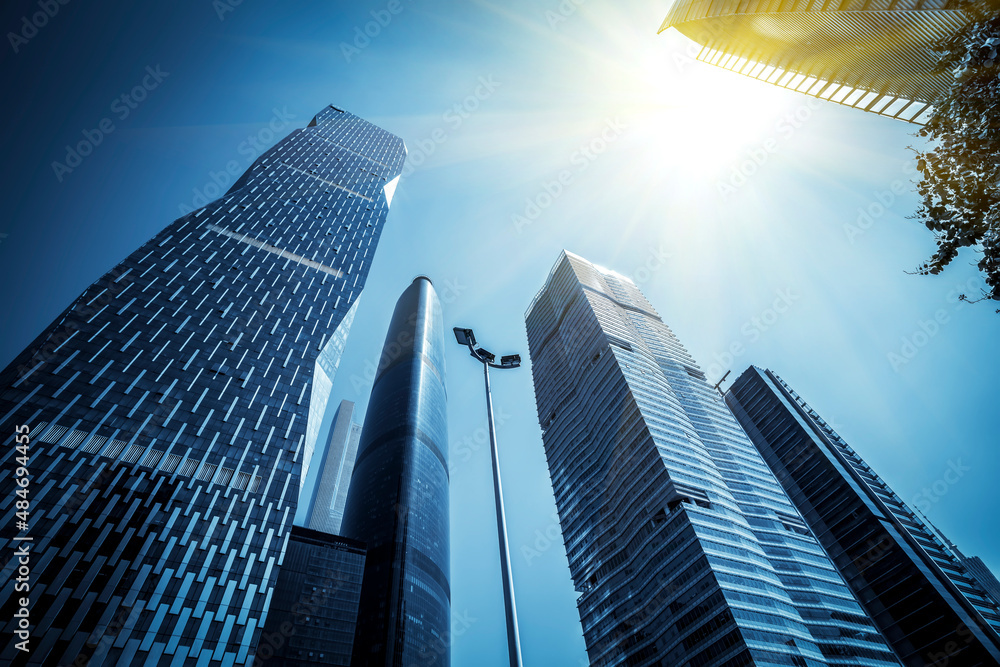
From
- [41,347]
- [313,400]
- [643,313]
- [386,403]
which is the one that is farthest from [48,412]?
[643,313]

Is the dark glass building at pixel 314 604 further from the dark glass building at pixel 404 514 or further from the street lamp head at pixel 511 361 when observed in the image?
the street lamp head at pixel 511 361

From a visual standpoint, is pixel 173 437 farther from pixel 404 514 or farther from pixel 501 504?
pixel 404 514

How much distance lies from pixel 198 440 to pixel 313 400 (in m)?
21.2

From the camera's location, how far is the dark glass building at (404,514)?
333 feet

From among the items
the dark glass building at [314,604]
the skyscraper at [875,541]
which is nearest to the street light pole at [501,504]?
the dark glass building at [314,604]

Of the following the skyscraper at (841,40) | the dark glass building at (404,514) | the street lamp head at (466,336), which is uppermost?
the dark glass building at (404,514)

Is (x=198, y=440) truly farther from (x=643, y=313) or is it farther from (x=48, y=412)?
(x=643, y=313)

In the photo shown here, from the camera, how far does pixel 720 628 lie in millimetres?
52250

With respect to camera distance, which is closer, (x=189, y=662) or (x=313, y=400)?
(x=189, y=662)

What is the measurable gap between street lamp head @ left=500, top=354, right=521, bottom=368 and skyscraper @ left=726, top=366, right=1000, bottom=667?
90.7m

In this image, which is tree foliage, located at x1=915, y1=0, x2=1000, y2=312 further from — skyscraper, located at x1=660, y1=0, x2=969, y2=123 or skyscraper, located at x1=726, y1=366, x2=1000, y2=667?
skyscraper, located at x1=726, y1=366, x2=1000, y2=667

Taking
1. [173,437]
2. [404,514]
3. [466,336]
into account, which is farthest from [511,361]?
[404,514]

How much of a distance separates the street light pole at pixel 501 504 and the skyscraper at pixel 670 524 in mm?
52689

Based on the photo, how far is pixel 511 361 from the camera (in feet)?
62.5
